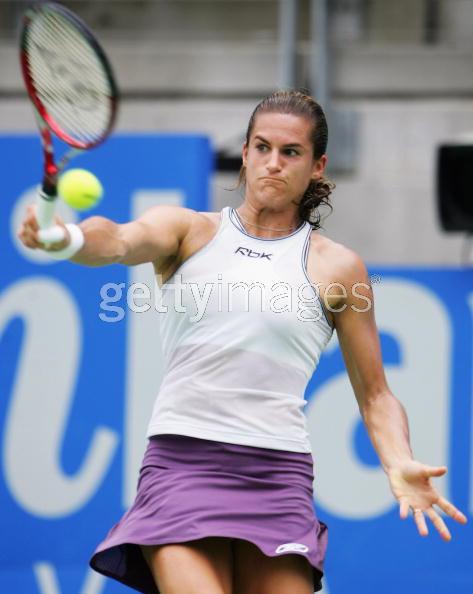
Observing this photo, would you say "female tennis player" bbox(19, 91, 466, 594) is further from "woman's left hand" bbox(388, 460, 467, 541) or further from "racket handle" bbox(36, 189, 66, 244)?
"racket handle" bbox(36, 189, 66, 244)

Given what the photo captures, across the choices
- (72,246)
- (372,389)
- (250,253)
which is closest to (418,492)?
(372,389)

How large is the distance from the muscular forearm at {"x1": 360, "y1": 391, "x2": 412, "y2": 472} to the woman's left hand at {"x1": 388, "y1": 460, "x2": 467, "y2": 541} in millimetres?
42

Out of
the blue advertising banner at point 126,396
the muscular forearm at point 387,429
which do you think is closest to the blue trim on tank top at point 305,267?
the muscular forearm at point 387,429

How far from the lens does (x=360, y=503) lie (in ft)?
16.7

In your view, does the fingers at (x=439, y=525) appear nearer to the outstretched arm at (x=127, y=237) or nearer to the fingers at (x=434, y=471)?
the fingers at (x=434, y=471)

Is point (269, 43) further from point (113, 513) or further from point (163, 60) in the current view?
point (113, 513)

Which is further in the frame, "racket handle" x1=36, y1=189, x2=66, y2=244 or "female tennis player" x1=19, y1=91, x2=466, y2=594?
"female tennis player" x1=19, y1=91, x2=466, y2=594

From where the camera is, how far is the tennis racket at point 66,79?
2895 mm

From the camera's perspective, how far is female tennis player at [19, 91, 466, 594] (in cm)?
311

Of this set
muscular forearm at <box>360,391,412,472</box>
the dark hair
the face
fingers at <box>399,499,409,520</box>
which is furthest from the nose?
fingers at <box>399,499,409,520</box>

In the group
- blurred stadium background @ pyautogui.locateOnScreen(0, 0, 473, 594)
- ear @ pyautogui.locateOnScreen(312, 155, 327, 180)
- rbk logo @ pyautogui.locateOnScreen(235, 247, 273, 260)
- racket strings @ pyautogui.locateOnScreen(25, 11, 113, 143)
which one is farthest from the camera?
blurred stadium background @ pyautogui.locateOnScreen(0, 0, 473, 594)

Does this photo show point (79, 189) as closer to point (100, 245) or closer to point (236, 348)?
point (100, 245)

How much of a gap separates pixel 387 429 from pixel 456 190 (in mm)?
2462

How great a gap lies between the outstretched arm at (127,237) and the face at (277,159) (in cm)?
20
